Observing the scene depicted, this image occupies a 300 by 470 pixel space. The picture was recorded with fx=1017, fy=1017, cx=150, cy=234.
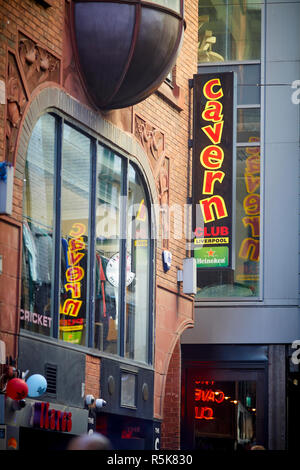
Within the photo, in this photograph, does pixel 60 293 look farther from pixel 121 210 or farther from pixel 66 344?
pixel 121 210

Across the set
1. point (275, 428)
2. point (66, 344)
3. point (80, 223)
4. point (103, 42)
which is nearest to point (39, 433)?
point (66, 344)

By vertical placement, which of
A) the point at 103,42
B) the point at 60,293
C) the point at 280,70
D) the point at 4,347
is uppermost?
the point at 280,70

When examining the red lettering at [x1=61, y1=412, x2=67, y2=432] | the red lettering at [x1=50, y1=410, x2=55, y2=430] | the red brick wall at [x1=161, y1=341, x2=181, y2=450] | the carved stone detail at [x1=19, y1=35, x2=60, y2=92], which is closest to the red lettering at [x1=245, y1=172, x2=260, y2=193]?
the red brick wall at [x1=161, y1=341, x2=181, y2=450]

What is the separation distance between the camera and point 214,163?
2100cm

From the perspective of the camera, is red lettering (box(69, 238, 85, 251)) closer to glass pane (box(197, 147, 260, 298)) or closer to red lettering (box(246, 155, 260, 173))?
glass pane (box(197, 147, 260, 298))

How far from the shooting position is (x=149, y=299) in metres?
18.2

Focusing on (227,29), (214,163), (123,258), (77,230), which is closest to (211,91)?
(214,163)

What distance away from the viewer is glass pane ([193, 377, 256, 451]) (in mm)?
23969


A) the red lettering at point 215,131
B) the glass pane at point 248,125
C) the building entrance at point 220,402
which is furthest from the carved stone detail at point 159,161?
the building entrance at point 220,402

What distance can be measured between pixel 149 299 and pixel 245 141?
7.33 meters

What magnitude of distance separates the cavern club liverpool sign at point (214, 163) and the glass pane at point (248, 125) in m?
3.06

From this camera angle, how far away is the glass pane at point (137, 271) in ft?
57.2

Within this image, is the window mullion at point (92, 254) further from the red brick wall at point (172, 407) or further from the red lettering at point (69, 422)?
the red brick wall at point (172, 407)
